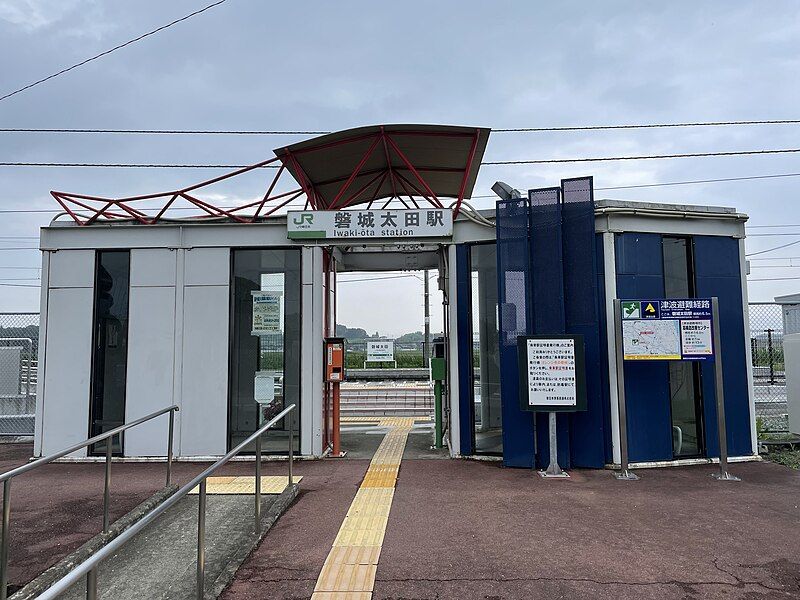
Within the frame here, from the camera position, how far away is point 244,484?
19.6ft

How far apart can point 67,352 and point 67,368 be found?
0.73 feet

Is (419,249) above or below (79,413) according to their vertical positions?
above

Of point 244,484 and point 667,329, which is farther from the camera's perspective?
point 667,329

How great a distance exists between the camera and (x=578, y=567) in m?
3.76

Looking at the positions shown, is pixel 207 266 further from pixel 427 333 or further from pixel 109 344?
pixel 427 333

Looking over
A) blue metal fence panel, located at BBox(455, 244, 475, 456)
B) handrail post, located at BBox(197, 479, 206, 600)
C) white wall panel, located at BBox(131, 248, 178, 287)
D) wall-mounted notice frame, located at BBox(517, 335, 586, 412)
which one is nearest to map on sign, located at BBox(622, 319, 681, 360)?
wall-mounted notice frame, located at BBox(517, 335, 586, 412)

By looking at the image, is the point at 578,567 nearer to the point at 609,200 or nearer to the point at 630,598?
the point at 630,598

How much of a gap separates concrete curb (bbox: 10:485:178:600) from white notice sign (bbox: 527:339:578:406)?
4.20 m

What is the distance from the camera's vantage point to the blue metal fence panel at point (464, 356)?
7156 mm

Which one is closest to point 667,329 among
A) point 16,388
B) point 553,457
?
point 553,457

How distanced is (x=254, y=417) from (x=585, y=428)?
14.5 feet

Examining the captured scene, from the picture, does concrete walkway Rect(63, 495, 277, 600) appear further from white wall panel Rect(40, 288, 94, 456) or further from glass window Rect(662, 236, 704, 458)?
glass window Rect(662, 236, 704, 458)

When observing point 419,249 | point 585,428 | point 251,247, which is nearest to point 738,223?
point 585,428

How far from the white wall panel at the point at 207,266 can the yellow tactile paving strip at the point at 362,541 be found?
3.32 metres
